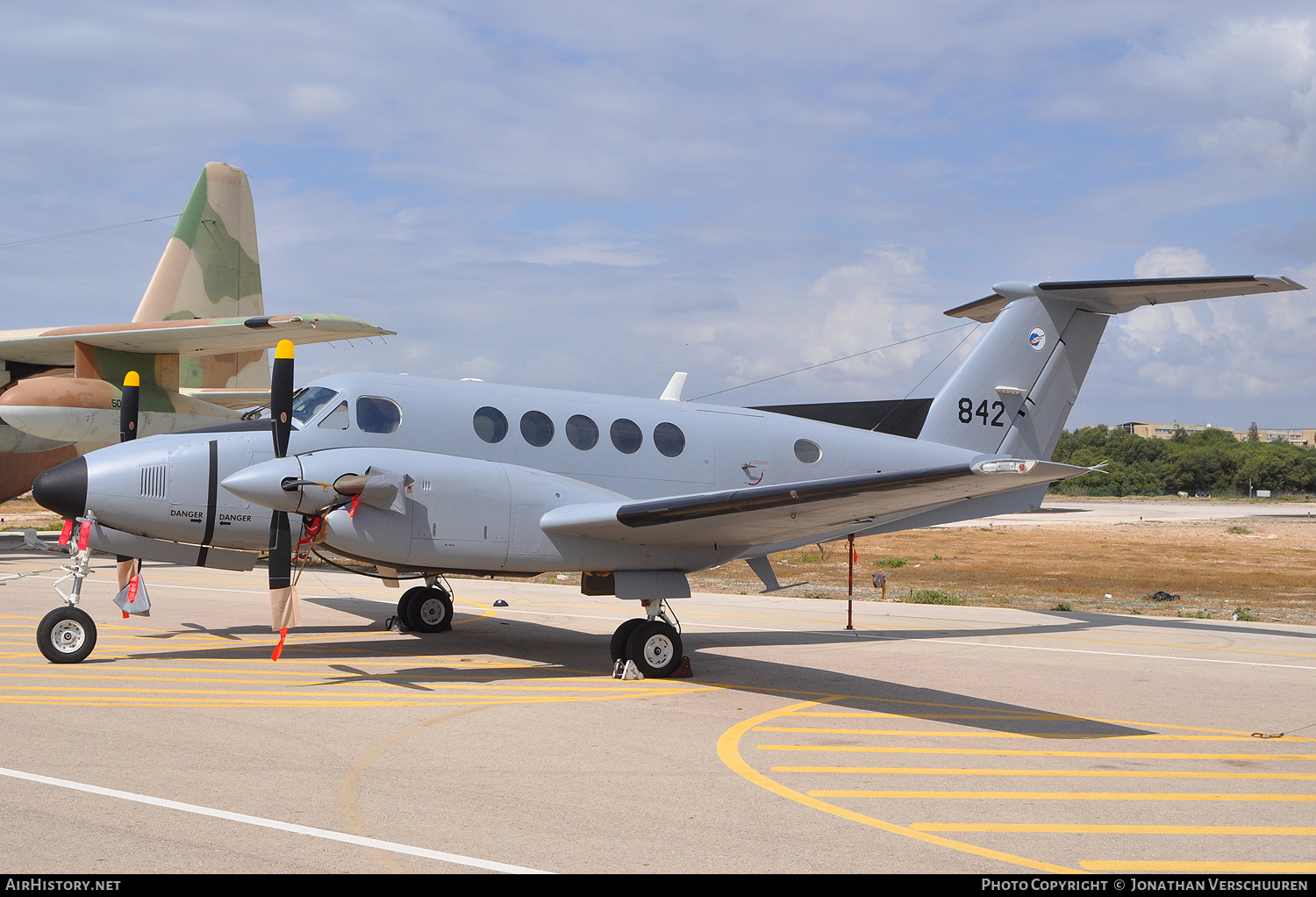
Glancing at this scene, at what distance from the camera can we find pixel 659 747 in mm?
7949

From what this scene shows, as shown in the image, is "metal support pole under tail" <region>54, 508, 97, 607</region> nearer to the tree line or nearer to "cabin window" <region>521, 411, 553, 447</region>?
"cabin window" <region>521, 411, 553, 447</region>

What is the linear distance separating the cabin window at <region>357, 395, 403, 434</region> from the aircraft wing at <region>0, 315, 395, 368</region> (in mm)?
6411

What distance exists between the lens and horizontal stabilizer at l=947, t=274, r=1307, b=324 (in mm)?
12555

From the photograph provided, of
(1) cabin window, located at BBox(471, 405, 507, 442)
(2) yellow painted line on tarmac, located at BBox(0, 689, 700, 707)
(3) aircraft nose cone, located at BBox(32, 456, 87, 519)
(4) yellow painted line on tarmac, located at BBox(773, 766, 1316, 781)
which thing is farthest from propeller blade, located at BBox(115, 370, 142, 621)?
(4) yellow painted line on tarmac, located at BBox(773, 766, 1316, 781)

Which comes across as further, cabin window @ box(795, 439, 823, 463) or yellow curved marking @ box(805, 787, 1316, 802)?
cabin window @ box(795, 439, 823, 463)

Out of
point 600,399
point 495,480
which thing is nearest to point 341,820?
point 495,480

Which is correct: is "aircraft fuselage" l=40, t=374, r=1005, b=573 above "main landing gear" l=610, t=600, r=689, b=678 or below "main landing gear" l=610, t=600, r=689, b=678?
above

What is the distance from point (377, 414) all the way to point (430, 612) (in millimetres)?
4227

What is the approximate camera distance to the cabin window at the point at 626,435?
12.2 m

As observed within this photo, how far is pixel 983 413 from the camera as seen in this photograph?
48.8 ft

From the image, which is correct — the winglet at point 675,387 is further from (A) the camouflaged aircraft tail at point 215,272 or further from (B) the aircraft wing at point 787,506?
(A) the camouflaged aircraft tail at point 215,272

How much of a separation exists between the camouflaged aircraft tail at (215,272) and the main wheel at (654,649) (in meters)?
22.3

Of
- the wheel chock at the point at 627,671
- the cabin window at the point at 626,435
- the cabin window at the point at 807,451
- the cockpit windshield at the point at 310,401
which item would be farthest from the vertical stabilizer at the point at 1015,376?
the cockpit windshield at the point at 310,401
